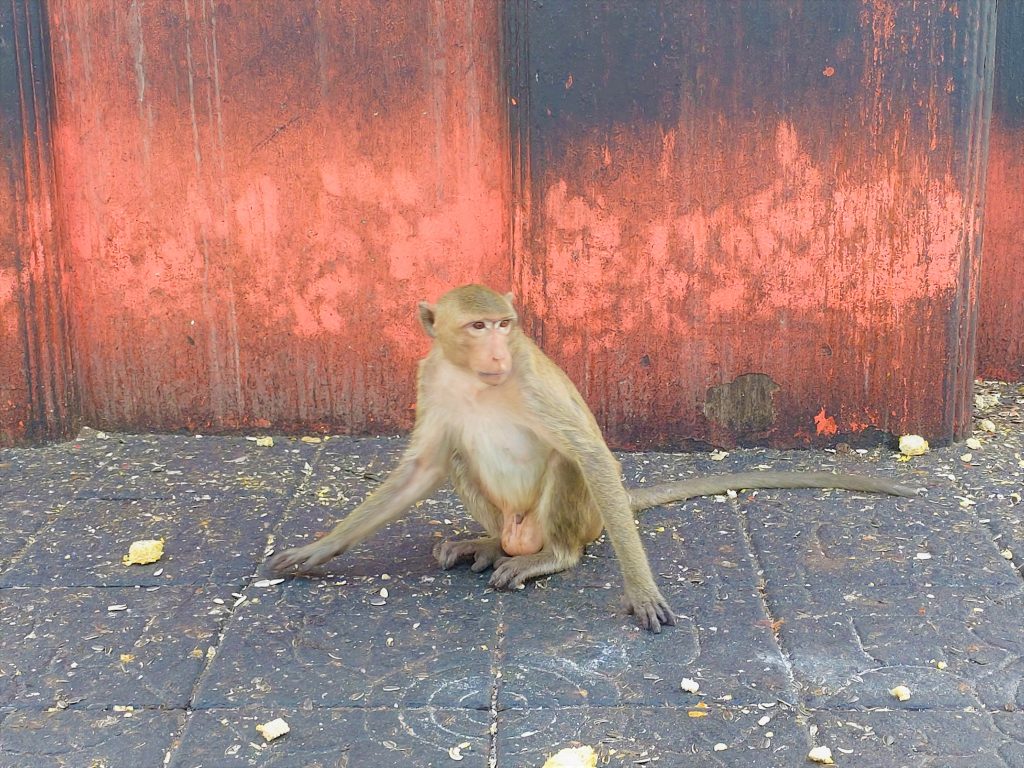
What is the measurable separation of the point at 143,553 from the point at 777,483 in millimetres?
2334

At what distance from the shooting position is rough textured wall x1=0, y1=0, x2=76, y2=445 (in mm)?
5000

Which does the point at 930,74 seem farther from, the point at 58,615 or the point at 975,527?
the point at 58,615

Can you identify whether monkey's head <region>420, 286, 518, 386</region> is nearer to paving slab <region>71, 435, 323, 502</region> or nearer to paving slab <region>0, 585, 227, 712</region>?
paving slab <region>0, 585, 227, 712</region>

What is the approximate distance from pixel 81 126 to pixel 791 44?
293cm

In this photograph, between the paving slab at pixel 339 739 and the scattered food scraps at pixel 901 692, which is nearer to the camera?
the paving slab at pixel 339 739

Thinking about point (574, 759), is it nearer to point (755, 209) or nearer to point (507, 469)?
point (507, 469)

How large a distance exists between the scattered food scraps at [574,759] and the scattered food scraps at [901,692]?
858mm

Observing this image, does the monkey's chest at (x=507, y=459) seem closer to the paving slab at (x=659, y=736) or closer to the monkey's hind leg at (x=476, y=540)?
the monkey's hind leg at (x=476, y=540)

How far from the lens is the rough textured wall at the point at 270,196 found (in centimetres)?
503

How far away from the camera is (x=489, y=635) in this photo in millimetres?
3660

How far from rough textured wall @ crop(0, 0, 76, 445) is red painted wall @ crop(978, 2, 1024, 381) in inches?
168

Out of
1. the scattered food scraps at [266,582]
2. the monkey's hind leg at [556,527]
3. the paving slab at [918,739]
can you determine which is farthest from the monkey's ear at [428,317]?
the paving slab at [918,739]

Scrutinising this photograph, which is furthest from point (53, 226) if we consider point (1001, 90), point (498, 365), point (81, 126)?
point (1001, 90)

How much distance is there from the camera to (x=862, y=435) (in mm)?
5203
